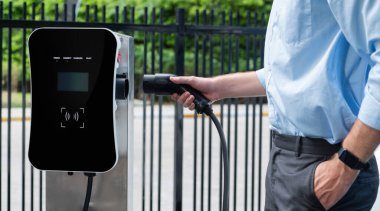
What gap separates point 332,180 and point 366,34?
0.36 metres

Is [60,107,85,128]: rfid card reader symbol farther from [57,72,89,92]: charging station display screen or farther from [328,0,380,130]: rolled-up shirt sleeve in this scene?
[328,0,380,130]: rolled-up shirt sleeve

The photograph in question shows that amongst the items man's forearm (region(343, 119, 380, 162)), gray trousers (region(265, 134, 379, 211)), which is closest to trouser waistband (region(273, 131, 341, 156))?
gray trousers (region(265, 134, 379, 211))

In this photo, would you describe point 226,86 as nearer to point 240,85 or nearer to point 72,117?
point 240,85

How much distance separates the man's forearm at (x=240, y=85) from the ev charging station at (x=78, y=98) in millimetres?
342

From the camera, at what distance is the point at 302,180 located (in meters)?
1.77

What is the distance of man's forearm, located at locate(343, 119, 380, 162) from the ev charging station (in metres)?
0.80

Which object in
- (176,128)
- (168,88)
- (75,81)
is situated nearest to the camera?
(75,81)

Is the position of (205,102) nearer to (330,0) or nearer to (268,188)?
(268,188)

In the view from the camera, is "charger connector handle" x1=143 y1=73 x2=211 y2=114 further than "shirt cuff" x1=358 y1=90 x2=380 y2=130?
Yes

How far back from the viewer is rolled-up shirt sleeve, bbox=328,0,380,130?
1.58 meters

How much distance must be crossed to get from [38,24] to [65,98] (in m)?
2.10

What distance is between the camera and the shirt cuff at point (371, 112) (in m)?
1.57

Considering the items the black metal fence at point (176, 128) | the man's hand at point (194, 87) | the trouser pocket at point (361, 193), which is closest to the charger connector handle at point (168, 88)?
the man's hand at point (194, 87)

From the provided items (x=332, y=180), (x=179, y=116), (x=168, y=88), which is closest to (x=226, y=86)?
(x=168, y=88)
